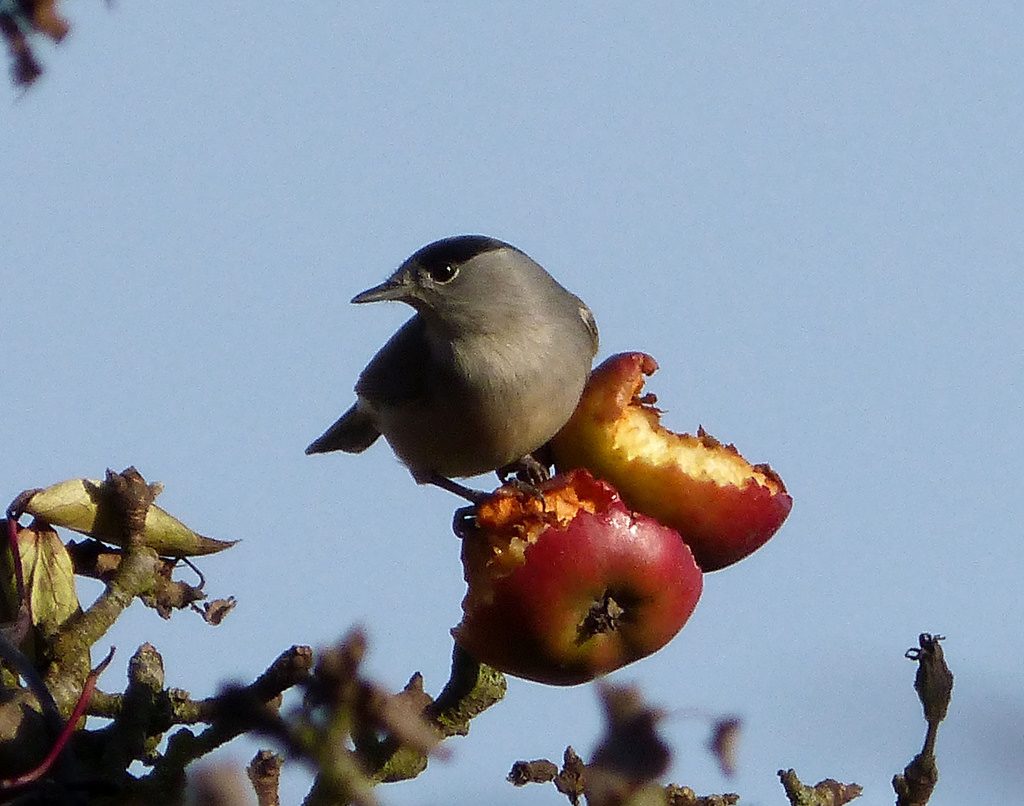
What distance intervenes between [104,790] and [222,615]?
1.60m

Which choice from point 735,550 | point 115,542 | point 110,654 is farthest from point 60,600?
point 735,550

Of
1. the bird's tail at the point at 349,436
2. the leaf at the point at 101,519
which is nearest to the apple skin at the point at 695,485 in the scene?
the leaf at the point at 101,519

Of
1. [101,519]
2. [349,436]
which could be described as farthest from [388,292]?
[101,519]

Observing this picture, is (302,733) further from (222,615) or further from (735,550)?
(735,550)

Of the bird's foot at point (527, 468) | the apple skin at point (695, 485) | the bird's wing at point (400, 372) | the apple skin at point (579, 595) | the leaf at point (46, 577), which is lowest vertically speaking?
the leaf at point (46, 577)

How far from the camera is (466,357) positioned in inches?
228

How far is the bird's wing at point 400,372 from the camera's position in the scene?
5824 millimetres

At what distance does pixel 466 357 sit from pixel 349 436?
65.2 inches

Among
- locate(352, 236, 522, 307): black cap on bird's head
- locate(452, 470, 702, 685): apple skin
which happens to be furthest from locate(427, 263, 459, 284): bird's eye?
locate(452, 470, 702, 685): apple skin

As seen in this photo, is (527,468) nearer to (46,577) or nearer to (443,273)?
(443,273)

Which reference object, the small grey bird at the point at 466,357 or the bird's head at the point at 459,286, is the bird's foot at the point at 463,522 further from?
the bird's head at the point at 459,286

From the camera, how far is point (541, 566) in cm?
330

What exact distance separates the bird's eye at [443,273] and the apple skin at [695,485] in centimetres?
174

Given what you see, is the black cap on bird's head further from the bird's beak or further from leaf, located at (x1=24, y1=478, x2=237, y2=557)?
leaf, located at (x1=24, y1=478, x2=237, y2=557)
